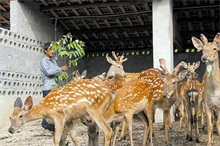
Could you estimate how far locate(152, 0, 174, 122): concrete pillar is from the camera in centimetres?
992

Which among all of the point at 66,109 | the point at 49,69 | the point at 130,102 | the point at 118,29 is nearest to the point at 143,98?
the point at 130,102

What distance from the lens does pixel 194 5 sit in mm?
11734

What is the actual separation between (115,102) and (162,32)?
4.82 m

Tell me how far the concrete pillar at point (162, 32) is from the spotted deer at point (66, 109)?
5077 millimetres

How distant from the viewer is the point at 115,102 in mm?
5566

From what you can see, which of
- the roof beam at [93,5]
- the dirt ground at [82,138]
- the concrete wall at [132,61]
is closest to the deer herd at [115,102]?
the dirt ground at [82,138]

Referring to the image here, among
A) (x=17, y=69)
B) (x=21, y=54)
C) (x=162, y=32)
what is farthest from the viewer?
(x=21, y=54)

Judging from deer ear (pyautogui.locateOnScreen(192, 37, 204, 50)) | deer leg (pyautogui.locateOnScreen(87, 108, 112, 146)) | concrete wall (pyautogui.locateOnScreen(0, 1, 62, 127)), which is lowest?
deer leg (pyautogui.locateOnScreen(87, 108, 112, 146))

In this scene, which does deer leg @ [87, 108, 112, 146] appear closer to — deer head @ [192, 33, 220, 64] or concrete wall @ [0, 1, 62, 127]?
deer head @ [192, 33, 220, 64]

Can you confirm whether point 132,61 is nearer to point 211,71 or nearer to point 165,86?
point 165,86

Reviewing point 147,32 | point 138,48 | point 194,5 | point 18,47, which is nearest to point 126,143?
point 18,47

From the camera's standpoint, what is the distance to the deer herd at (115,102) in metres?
4.82

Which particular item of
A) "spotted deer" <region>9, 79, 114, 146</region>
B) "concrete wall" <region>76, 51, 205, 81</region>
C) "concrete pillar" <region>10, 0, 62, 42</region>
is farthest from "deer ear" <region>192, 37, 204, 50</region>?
"concrete wall" <region>76, 51, 205, 81</region>

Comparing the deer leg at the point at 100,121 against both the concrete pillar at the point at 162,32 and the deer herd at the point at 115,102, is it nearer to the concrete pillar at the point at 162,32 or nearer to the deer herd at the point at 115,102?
the deer herd at the point at 115,102
